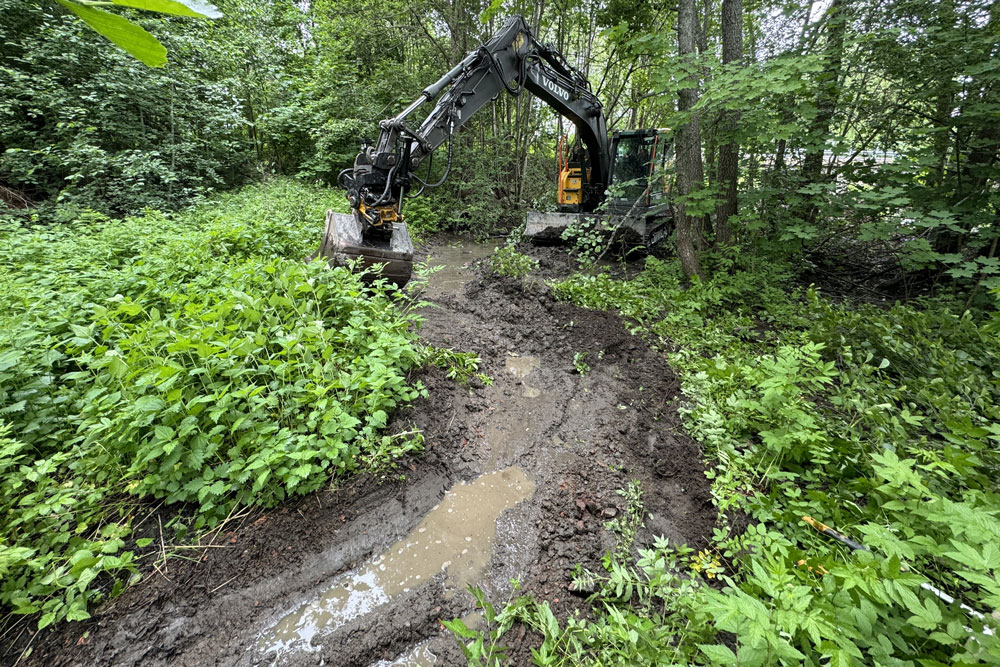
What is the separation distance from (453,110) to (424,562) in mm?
5180

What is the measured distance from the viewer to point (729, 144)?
15.9 ft

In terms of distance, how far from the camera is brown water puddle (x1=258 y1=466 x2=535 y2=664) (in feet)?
6.44

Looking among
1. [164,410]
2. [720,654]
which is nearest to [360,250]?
[164,410]

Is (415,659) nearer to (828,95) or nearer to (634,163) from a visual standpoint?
(828,95)

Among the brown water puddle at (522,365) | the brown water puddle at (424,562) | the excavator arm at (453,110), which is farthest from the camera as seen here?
the excavator arm at (453,110)

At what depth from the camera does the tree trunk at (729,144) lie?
4.49 metres

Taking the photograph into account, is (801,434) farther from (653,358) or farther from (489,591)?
(489,591)

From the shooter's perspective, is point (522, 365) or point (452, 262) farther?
point (452, 262)

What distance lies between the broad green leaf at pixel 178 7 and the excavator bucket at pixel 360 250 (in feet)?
12.8

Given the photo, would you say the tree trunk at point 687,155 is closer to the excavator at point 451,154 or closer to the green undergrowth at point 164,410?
the excavator at point 451,154

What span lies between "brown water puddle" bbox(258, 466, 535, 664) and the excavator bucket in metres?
2.61

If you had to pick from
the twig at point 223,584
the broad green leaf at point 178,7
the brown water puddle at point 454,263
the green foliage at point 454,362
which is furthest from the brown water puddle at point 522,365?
the broad green leaf at point 178,7

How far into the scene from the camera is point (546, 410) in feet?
11.4

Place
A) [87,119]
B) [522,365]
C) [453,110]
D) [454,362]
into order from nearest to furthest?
1. [454,362]
2. [522,365]
3. [453,110]
4. [87,119]
